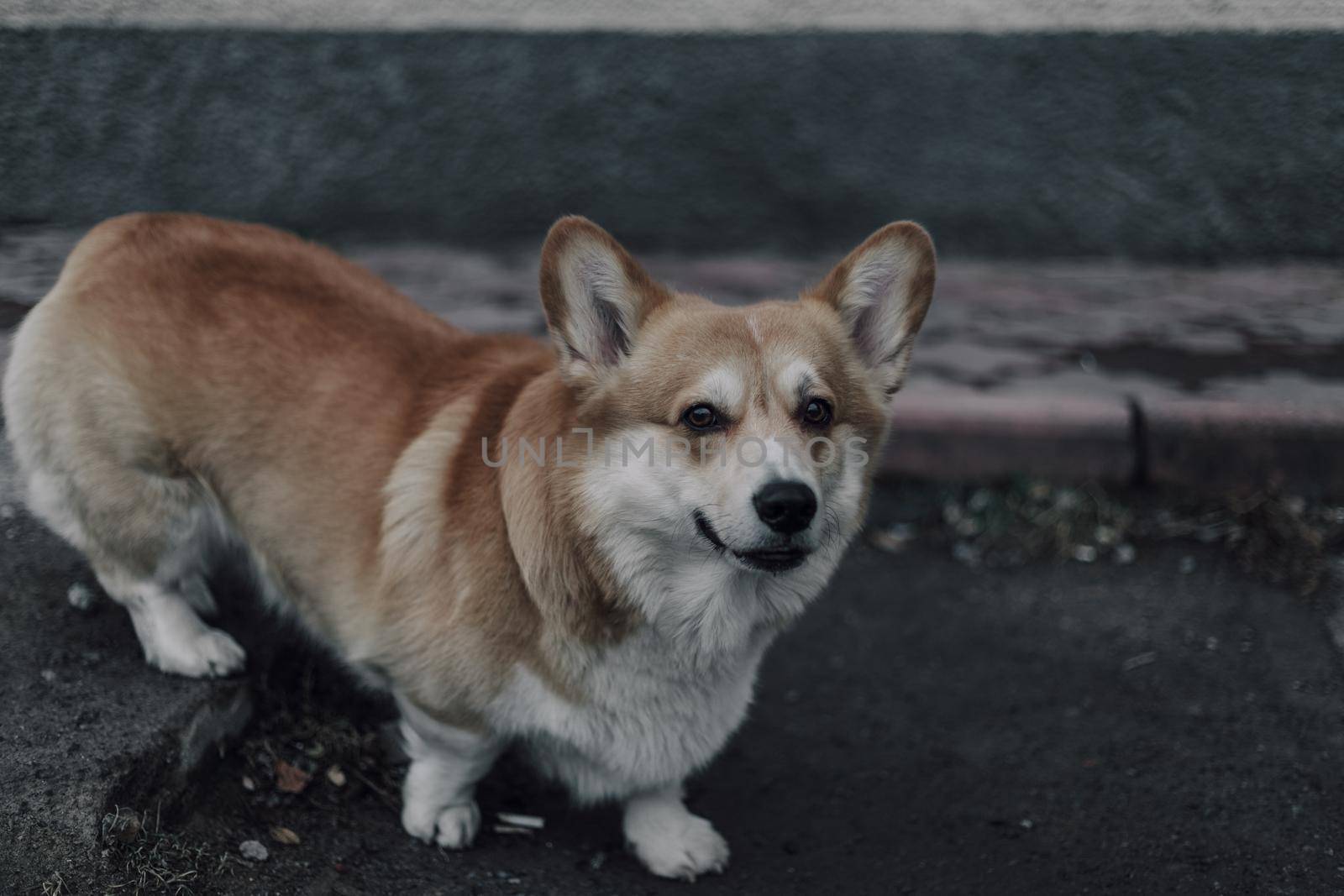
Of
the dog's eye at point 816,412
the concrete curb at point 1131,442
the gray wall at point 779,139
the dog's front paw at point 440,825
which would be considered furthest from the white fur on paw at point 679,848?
the gray wall at point 779,139

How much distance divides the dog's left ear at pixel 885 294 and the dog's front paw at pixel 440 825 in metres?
1.39

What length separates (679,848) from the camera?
8.30 feet

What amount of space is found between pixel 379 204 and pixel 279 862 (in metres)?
3.71

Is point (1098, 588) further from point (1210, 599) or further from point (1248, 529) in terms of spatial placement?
point (1248, 529)

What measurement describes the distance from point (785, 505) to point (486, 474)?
73cm

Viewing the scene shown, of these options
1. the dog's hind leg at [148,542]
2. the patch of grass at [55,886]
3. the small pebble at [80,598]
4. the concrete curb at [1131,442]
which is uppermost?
the dog's hind leg at [148,542]

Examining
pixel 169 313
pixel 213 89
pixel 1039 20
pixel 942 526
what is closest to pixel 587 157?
pixel 213 89

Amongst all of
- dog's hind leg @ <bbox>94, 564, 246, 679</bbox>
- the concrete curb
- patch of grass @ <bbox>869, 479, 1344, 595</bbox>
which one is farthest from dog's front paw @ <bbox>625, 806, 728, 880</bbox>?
the concrete curb

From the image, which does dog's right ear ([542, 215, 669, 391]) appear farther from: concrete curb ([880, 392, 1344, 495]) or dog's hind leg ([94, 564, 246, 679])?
concrete curb ([880, 392, 1344, 495])

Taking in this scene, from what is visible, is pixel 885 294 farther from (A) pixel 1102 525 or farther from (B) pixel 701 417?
(A) pixel 1102 525

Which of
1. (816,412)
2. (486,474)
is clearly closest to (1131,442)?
(816,412)

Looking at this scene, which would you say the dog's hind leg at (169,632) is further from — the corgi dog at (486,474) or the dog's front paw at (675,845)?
the dog's front paw at (675,845)

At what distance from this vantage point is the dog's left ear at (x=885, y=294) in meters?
2.39

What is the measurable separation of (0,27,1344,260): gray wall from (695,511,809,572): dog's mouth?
3547 millimetres
